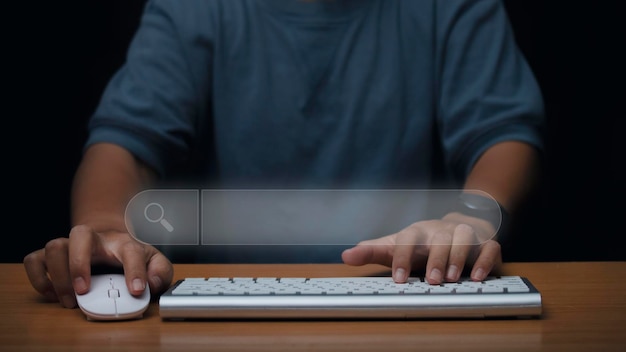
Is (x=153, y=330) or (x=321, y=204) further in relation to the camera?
(x=321, y=204)

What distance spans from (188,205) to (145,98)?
11.1 inches

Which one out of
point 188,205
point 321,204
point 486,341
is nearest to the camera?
point 486,341

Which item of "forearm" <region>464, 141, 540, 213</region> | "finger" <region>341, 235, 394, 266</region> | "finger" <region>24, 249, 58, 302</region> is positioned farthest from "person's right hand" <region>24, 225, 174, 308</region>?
"forearm" <region>464, 141, 540, 213</region>

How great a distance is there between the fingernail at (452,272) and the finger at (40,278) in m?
0.39

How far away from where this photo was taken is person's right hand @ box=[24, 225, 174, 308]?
2.08 feet

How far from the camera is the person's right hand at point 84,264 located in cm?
63

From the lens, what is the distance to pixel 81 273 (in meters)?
0.63

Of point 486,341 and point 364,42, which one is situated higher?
point 364,42

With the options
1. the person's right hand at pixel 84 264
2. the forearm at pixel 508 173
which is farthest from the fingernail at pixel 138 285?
the forearm at pixel 508 173

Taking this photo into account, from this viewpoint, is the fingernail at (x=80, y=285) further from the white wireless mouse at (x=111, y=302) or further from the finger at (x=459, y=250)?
the finger at (x=459, y=250)

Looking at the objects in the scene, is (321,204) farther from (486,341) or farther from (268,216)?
(486,341)

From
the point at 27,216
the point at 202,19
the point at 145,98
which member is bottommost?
the point at 27,216

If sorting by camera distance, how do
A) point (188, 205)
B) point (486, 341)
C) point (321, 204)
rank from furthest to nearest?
point (321, 204)
point (188, 205)
point (486, 341)

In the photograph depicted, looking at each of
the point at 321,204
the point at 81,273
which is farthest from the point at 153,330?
the point at 321,204
